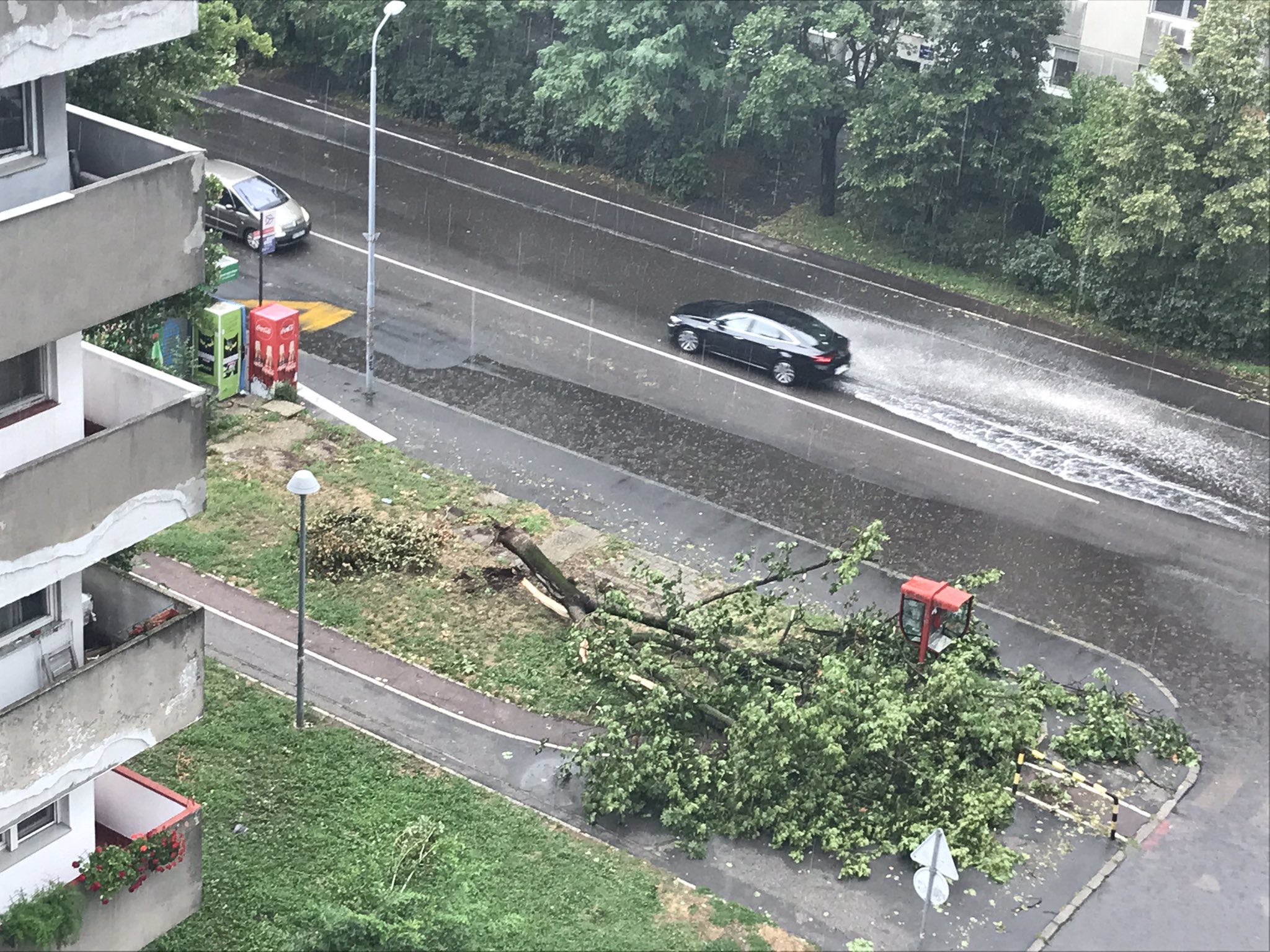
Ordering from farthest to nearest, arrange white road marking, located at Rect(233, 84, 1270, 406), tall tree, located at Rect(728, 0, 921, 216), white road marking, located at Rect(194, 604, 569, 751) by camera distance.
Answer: tall tree, located at Rect(728, 0, 921, 216), white road marking, located at Rect(233, 84, 1270, 406), white road marking, located at Rect(194, 604, 569, 751)

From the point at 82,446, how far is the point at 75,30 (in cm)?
305

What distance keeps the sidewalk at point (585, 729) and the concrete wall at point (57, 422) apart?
8325 millimetres

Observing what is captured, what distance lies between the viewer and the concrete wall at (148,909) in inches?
605

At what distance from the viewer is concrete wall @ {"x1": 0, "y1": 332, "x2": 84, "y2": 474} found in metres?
Result: 13.4

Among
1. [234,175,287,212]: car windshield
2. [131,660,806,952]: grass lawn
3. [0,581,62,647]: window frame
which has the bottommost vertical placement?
[131,660,806,952]: grass lawn

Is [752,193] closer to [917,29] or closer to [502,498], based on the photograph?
[917,29]

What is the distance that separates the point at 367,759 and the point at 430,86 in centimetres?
2636

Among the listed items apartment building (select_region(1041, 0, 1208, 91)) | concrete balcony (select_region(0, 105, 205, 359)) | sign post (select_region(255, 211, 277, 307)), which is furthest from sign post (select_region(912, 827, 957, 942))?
apartment building (select_region(1041, 0, 1208, 91))

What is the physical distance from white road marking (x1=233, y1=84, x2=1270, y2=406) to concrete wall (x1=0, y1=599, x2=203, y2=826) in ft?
74.0

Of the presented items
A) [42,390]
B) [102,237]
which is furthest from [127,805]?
[102,237]

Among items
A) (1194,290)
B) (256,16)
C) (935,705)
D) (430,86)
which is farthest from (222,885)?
(256,16)

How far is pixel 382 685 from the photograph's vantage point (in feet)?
73.0

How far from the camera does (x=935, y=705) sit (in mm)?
20688

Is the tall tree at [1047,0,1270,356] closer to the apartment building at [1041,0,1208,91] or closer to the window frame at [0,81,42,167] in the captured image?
the apartment building at [1041,0,1208,91]
